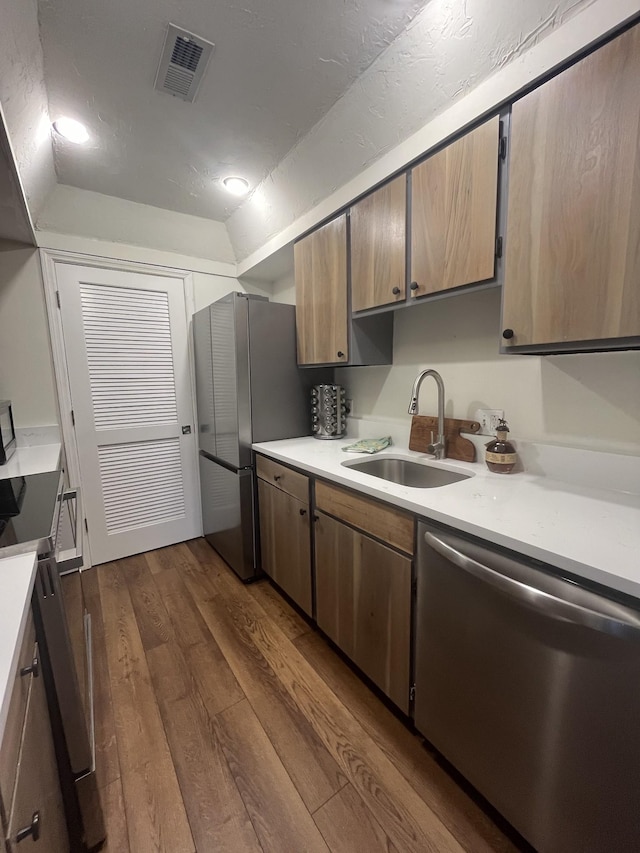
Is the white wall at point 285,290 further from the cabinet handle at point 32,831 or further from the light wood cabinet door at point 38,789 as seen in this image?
the cabinet handle at point 32,831

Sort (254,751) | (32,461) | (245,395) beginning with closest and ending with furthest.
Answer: (254,751)
(32,461)
(245,395)

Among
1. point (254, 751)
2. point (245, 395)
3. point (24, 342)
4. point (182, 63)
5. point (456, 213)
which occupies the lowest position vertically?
point (254, 751)

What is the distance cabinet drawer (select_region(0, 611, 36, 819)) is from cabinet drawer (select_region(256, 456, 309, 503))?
1.11 metres

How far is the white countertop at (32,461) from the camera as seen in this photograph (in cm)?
153

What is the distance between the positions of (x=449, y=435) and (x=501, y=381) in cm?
33

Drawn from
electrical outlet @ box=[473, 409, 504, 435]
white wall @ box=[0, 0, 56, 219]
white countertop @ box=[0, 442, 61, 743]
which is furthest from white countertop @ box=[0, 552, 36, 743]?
electrical outlet @ box=[473, 409, 504, 435]

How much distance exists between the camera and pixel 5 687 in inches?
19.0

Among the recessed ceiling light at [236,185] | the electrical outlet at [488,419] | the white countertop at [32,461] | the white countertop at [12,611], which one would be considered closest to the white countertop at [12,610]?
the white countertop at [12,611]

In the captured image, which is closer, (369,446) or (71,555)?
(71,555)

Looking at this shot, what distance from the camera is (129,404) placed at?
246 cm

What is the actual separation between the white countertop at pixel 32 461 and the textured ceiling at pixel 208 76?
157 centimetres

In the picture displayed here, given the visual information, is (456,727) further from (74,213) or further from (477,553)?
(74,213)

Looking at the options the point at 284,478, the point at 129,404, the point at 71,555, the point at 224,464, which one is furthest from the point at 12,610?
the point at 129,404

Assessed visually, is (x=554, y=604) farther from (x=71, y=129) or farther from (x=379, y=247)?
(x=71, y=129)
